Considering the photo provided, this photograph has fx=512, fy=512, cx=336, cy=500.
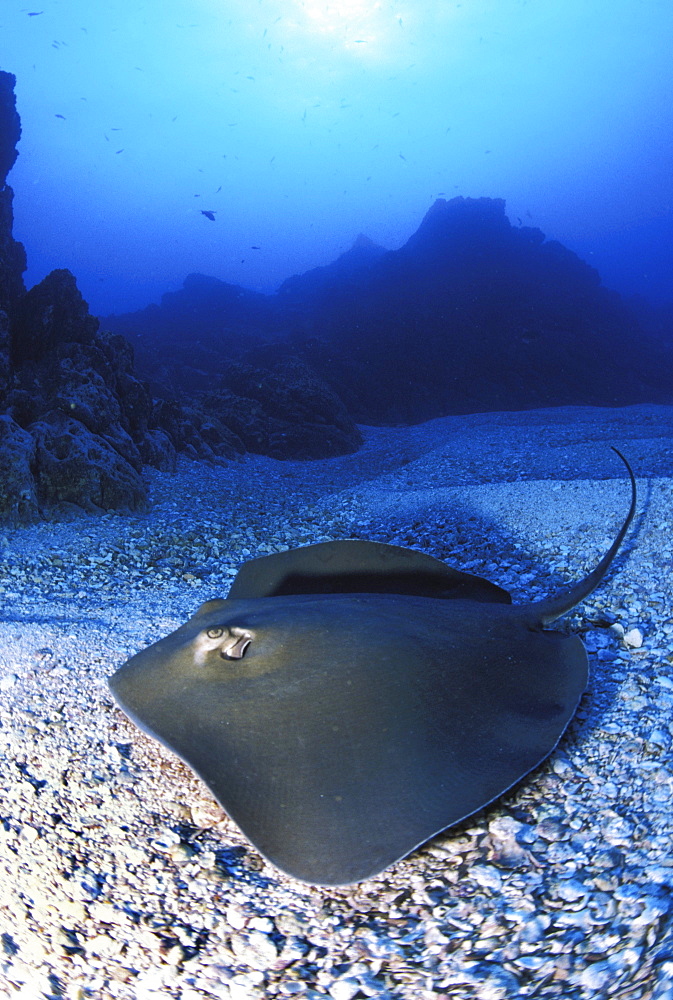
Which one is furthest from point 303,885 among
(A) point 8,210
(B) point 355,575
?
(A) point 8,210

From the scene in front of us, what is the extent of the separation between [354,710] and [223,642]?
545mm

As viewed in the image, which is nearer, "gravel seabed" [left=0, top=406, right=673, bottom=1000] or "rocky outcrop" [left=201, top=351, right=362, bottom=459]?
"gravel seabed" [left=0, top=406, right=673, bottom=1000]

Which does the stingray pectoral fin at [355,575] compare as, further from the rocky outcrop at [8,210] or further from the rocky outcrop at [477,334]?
the rocky outcrop at [477,334]

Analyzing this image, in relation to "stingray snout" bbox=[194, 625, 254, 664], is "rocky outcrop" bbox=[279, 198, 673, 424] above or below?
above

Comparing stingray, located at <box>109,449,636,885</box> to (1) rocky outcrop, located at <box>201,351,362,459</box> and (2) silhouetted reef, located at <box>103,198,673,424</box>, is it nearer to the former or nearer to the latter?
(1) rocky outcrop, located at <box>201,351,362,459</box>

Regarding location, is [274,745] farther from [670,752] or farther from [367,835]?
[670,752]

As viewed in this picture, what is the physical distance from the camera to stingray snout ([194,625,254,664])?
185cm

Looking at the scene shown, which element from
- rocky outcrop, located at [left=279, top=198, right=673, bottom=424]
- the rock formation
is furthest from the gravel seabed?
rocky outcrop, located at [left=279, top=198, right=673, bottom=424]

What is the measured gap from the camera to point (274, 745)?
1526 millimetres

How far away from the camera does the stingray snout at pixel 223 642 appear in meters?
1.85

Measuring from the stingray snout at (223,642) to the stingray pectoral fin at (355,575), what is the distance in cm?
99

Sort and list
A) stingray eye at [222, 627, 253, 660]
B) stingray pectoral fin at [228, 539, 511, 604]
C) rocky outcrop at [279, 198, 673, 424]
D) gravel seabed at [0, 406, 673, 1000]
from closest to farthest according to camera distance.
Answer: gravel seabed at [0, 406, 673, 1000], stingray eye at [222, 627, 253, 660], stingray pectoral fin at [228, 539, 511, 604], rocky outcrop at [279, 198, 673, 424]

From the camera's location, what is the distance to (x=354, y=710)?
1639 millimetres

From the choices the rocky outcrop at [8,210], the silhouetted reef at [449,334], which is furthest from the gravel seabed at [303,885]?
the silhouetted reef at [449,334]
